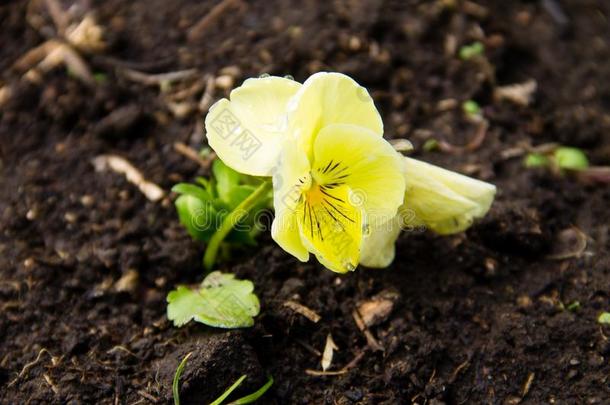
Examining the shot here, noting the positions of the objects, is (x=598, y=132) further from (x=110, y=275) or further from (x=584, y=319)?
(x=110, y=275)

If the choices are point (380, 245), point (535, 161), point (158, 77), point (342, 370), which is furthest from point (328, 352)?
point (158, 77)

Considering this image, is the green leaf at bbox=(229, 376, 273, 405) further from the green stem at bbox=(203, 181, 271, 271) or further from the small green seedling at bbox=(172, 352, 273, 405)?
the green stem at bbox=(203, 181, 271, 271)

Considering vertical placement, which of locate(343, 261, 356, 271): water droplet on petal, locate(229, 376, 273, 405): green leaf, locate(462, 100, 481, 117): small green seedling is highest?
locate(343, 261, 356, 271): water droplet on petal

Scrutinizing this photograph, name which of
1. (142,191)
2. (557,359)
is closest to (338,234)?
(557,359)

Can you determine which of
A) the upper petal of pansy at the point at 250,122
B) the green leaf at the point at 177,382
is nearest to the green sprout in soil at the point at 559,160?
the upper petal of pansy at the point at 250,122

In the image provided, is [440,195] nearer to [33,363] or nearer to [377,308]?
[377,308]

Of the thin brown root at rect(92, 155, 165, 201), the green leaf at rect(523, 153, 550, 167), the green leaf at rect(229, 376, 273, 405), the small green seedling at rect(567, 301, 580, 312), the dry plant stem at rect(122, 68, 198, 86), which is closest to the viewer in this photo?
the green leaf at rect(229, 376, 273, 405)

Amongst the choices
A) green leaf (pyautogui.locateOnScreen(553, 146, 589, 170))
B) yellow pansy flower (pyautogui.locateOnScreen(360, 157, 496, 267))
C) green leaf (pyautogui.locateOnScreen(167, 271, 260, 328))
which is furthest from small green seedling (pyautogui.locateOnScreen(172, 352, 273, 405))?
green leaf (pyautogui.locateOnScreen(553, 146, 589, 170))
